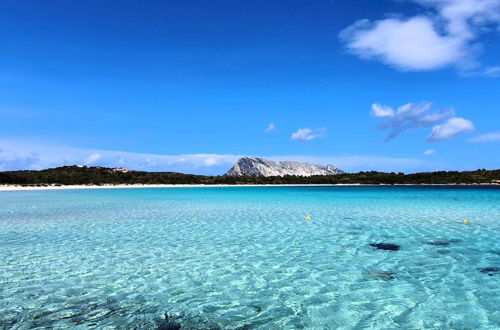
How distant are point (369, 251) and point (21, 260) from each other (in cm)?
1155

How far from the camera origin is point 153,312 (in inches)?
300

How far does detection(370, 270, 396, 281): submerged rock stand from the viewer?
9.91m

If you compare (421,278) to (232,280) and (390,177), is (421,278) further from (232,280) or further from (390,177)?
(390,177)

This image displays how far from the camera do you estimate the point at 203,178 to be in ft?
441

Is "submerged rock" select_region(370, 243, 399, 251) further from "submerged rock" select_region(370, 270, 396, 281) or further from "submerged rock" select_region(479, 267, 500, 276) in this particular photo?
"submerged rock" select_region(370, 270, 396, 281)

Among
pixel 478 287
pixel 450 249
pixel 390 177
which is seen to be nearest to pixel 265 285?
pixel 478 287

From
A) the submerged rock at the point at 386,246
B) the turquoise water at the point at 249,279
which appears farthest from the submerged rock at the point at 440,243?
the submerged rock at the point at 386,246

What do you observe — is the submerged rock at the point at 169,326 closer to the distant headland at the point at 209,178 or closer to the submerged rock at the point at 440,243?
the submerged rock at the point at 440,243

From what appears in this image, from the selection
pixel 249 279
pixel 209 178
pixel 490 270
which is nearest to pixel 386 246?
pixel 490 270

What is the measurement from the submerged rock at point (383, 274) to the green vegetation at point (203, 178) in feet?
349

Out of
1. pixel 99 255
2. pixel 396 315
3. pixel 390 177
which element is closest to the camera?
pixel 396 315

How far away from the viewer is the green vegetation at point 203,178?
109 metres

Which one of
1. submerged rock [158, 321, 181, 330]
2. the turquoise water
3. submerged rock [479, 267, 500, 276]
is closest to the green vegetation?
the turquoise water

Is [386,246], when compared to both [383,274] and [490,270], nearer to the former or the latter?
[490,270]
